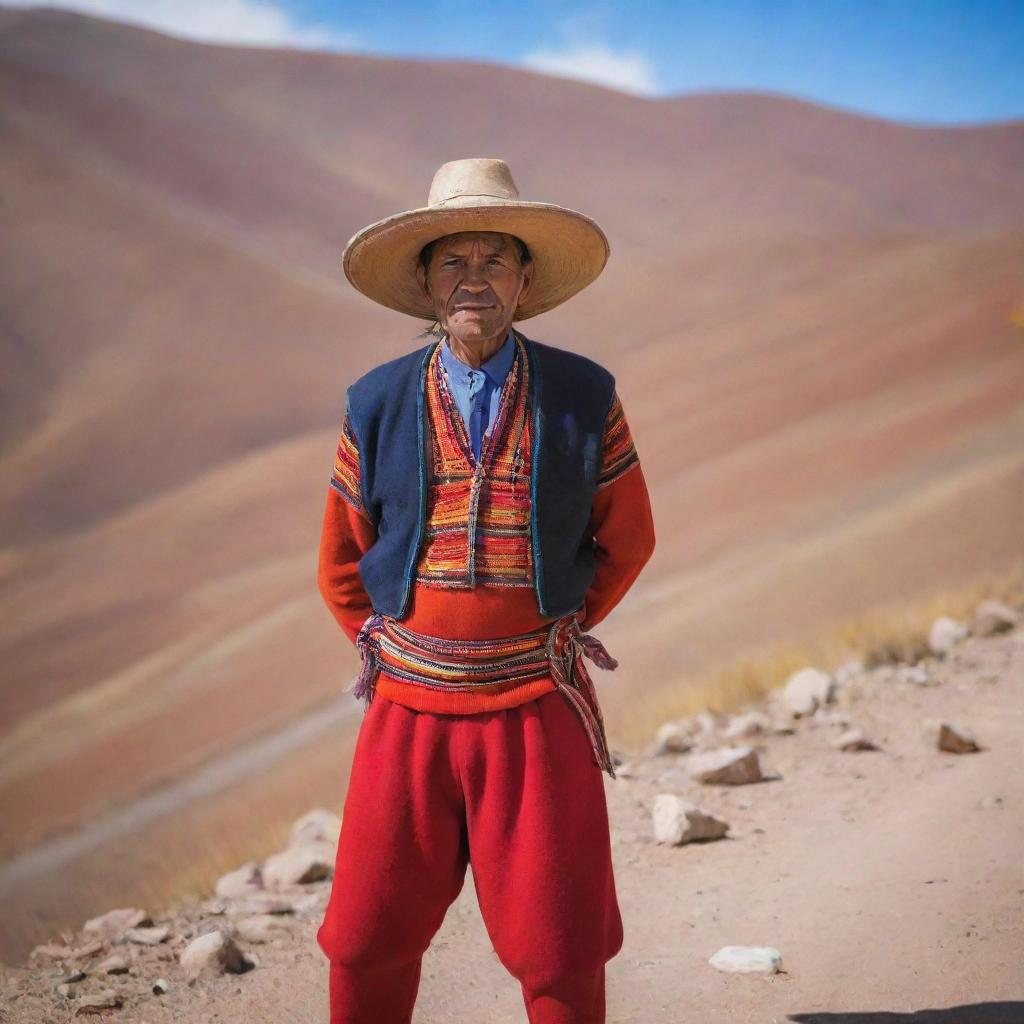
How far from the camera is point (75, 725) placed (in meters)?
9.84

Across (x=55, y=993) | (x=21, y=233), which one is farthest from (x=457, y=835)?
(x=21, y=233)

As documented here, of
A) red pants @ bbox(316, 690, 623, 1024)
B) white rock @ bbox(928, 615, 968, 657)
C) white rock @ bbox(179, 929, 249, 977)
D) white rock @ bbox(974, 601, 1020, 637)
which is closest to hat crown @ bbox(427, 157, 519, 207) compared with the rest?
red pants @ bbox(316, 690, 623, 1024)

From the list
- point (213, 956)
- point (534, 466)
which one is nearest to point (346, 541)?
point (534, 466)

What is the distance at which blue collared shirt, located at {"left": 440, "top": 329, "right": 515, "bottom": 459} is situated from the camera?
2344 mm

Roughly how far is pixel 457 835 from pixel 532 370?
912 millimetres

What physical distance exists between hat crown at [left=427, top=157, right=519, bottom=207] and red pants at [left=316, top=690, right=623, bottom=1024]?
98cm

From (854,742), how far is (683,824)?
1032 mm

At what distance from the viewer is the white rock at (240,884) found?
4.16m

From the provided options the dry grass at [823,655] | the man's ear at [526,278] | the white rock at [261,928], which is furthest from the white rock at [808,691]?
the man's ear at [526,278]

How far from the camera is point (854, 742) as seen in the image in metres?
4.72

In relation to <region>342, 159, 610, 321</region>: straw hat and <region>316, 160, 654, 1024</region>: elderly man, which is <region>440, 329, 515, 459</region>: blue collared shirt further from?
<region>342, 159, 610, 321</region>: straw hat

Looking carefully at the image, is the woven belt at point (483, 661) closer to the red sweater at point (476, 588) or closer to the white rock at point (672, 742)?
the red sweater at point (476, 588)

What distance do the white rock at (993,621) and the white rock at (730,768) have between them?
192 centimetres

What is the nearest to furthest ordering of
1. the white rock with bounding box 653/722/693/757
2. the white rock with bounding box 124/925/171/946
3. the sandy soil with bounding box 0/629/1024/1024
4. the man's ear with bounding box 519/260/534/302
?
1. the man's ear with bounding box 519/260/534/302
2. the sandy soil with bounding box 0/629/1024/1024
3. the white rock with bounding box 124/925/171/946
4. the white rock with bounding box 653/722/693/757
